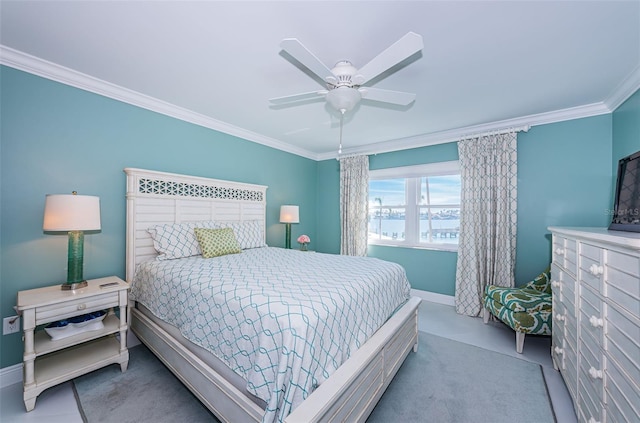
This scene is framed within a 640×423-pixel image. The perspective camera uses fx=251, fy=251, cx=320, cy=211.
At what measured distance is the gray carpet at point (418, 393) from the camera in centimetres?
173

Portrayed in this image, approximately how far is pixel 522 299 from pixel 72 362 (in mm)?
4117

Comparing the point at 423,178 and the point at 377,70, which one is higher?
the point at 377,70

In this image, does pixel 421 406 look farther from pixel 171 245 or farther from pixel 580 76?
pixel 580 76

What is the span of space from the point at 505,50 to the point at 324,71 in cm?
143

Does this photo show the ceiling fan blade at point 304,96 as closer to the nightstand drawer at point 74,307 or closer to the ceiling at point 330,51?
the ceiling at point 330,51

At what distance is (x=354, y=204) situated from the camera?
4691 millimetres

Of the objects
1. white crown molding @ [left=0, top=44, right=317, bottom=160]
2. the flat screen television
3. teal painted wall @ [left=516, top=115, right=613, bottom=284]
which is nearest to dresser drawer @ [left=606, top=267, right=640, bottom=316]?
the flat screen television

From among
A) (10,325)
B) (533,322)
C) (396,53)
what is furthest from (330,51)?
(10,325)

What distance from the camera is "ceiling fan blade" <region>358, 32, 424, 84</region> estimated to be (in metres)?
1.34

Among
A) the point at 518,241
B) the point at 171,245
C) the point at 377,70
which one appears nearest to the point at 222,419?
the point at 171,245

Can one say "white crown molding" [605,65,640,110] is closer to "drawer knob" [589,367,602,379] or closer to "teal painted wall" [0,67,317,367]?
"drawer knob" [589,367,602,379]

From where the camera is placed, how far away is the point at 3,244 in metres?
2.00

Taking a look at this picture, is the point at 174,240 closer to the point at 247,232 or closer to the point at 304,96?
the point at 247,232

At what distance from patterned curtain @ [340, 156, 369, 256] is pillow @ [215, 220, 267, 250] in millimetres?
1721
